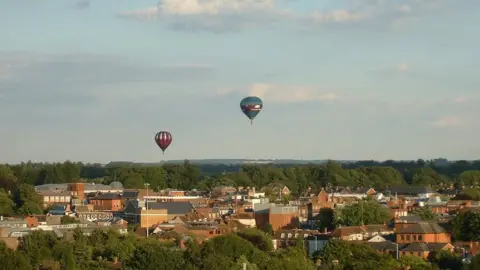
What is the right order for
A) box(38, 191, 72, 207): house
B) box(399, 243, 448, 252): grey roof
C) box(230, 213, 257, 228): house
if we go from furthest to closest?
1. box(38, 191, 72, 207): house
2. box(230, 213, 257, 228): house
3. box(399, 243, 448, 252): grey roof

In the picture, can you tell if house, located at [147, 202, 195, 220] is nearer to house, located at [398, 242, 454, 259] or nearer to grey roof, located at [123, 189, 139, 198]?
grey roof, located at [123, 189, 139, 198]

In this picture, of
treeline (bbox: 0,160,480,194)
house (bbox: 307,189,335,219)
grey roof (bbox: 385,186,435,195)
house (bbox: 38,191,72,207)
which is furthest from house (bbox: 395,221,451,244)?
treeline (bbox: 0,160,480,194)

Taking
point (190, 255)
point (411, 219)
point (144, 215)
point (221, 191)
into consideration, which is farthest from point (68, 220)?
point (221, 191)

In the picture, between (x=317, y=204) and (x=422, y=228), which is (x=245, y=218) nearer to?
(x=317, y=204)

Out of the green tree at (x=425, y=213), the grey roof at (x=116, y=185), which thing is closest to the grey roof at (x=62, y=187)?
the grey roof at (x=116, y=185)

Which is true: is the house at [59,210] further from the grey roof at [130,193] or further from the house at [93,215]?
the grey roof at [130,193]

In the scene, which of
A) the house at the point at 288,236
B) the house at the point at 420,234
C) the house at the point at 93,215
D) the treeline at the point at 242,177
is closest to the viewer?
the house at the point at 420,234
